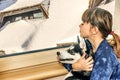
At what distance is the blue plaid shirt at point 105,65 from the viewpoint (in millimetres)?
1225

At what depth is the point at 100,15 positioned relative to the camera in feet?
4.24

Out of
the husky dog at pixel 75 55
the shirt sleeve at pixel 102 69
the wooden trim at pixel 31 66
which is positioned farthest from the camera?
the wooden trim at pixel 31 66

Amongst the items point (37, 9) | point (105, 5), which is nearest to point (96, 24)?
point (37, 9)

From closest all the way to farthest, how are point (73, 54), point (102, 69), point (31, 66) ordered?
point (102, 69), point (73, 54), point (31, 66)

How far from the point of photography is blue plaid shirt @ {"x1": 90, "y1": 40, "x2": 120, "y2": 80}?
48.2 inches

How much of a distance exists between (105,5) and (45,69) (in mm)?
548

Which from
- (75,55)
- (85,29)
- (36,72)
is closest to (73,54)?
(75,55)

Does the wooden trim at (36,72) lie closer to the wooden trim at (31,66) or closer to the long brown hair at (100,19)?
the wooden trim at (31,66)

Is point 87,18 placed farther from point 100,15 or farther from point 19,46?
point 19,46

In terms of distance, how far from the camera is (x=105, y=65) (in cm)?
123

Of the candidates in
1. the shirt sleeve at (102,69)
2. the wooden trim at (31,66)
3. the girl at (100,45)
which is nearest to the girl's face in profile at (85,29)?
the girl at (100,45)

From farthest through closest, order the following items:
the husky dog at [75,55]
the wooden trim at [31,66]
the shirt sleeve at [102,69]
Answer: the wooden trim at [31,66]
the husky dog at [75,55]
the shirt sleeve at [102,69]

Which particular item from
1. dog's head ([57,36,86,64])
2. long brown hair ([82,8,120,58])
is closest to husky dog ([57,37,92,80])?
dog's head ([57,36,86,64])

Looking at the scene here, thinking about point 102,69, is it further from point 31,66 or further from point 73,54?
point 31,66
